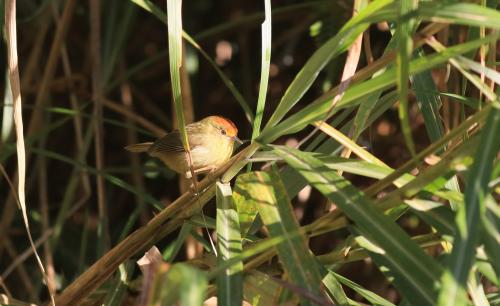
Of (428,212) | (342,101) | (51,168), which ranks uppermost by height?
(342,101)

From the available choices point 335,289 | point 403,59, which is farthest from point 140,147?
point 403,59

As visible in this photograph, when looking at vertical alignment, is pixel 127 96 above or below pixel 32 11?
below

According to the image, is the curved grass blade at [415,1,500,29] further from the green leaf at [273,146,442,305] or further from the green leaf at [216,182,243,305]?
the green leaf at [216,182,243,305]

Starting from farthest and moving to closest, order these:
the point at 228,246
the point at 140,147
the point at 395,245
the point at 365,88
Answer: the point at 140,147, the point at 228,246, the point at 365,88, the point at 395,245

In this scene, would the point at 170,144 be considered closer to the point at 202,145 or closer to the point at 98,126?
the point at 202,145

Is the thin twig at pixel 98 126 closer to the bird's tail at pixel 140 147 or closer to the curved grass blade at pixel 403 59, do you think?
the bird's tail at pixel 140 147

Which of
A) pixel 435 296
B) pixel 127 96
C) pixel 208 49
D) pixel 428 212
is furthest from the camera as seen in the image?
pixel 208 49

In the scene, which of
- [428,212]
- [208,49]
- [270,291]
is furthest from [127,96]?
[428,212]

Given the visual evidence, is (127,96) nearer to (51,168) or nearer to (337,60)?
(51,168)
